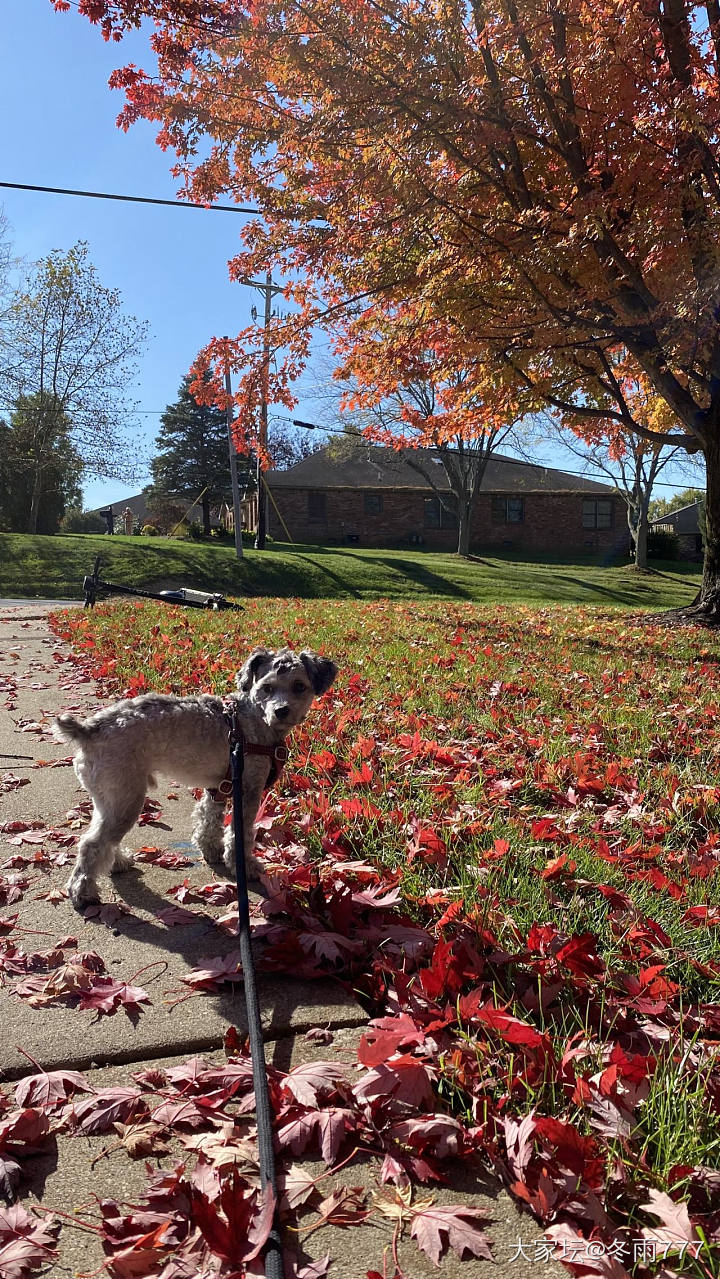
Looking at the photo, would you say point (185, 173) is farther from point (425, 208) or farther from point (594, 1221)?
point (594, 1221)

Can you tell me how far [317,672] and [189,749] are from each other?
0.74 m

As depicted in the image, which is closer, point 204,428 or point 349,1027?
point 349,1027

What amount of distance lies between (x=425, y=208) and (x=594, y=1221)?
10437 millimetres

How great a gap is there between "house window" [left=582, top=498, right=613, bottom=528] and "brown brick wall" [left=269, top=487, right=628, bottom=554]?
0.42 m

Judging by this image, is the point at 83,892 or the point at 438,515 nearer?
the point at 83,892

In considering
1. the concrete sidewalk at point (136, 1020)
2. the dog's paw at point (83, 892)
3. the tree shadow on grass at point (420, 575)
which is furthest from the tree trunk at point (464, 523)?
the dog's paw at point (83, 892)

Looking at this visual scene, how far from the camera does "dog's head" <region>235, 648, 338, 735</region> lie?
3387mm

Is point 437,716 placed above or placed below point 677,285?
below

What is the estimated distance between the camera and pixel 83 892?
3051mm

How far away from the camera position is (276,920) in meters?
2.91

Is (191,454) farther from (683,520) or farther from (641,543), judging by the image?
(683,520)

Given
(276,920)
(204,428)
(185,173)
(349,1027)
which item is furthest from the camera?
(204,428)

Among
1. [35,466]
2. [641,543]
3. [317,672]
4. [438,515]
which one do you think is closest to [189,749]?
[317,672]

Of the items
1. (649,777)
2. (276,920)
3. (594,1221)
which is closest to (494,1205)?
(594,1221)
